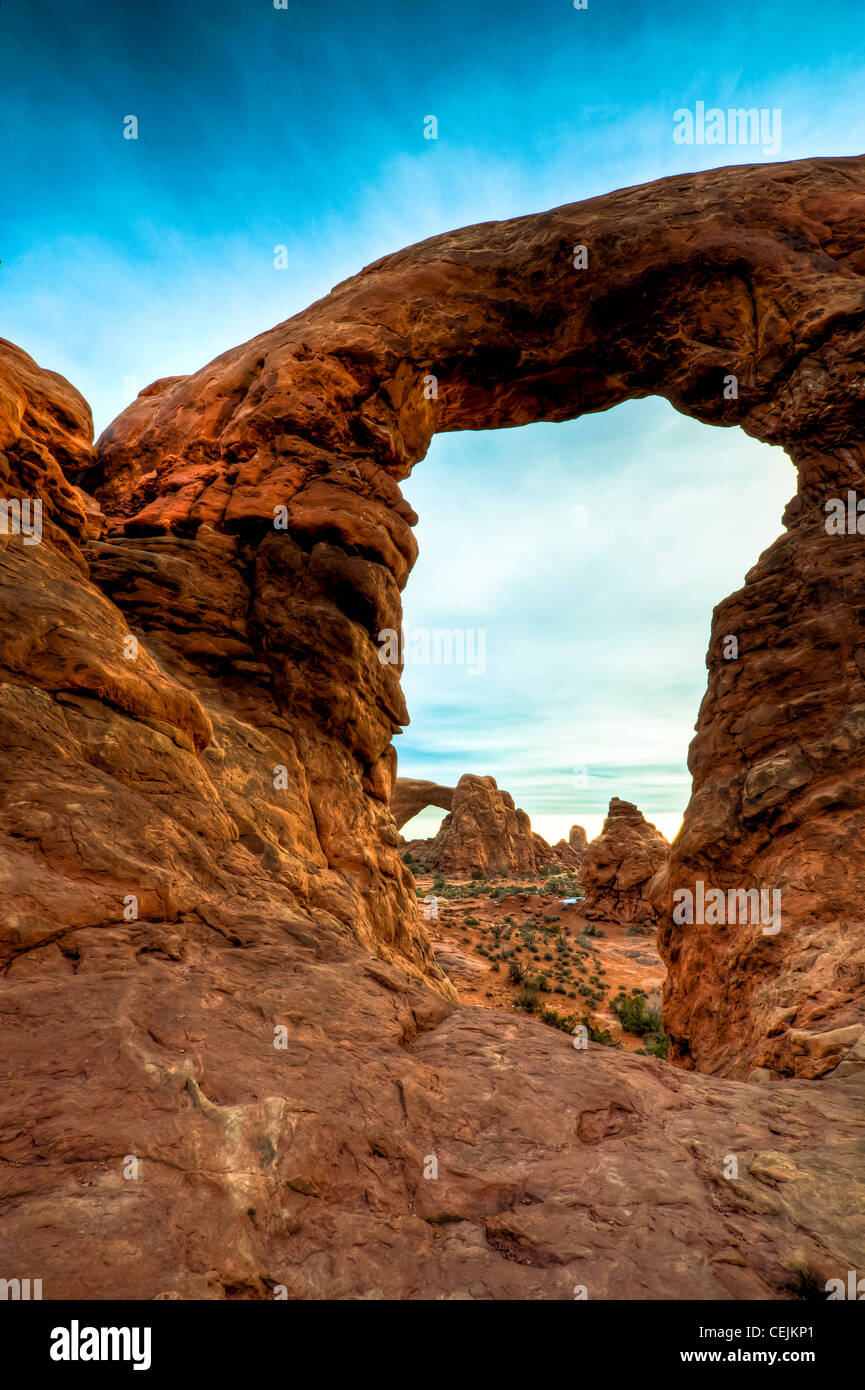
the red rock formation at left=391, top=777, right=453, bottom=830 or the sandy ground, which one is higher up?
the red rock formation at left=391, top=777, right=453, bottom=830

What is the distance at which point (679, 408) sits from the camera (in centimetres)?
1155

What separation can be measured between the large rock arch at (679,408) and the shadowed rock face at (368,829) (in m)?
0.06

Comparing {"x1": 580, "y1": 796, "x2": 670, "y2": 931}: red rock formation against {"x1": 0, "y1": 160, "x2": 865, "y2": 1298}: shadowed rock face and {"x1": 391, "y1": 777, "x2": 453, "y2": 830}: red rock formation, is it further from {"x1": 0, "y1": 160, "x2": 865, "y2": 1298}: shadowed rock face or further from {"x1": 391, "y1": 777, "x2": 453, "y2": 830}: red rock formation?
{"x1": 0, "y1": 160, "x2": 865, "y2": 1298}: shadowed rock face

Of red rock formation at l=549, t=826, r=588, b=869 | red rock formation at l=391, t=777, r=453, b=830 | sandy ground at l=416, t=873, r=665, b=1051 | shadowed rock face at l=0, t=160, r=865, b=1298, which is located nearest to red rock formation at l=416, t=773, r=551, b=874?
red rock formation at l=391, t=777, r=453, b=830

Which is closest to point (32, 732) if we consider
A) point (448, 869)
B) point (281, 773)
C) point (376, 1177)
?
point (281, 773)

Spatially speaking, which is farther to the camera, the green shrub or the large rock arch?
the green shrub

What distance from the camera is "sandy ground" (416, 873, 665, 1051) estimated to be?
1806 cm

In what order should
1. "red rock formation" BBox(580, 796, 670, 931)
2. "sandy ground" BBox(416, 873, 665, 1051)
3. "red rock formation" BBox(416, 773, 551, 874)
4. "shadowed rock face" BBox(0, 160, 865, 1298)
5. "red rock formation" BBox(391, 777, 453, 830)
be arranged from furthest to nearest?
"red rock formation" BBox(391, 777, 453, 830) → "red rock formation" BBox(416, 773, 551, 874) → "red rock formation" BBox(580, 796, 670, 931) → "sandy ground" BBox(416, 873, 665, 1051) → "shadowed rock face" BBox(0, 160, 865, 1298)

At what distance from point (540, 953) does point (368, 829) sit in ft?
59.9

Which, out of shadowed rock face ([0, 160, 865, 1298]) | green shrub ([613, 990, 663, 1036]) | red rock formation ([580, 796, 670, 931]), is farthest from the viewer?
red rock formation ([580, 796, 670, 931])

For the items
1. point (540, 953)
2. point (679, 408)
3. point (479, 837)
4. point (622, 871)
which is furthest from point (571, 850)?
point (679, 408)

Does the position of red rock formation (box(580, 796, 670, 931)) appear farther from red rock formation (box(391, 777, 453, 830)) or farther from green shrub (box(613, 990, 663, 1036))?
red rock formation (box(391, 777, 453, 830))

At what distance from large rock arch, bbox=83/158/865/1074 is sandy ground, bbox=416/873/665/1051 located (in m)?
9.68

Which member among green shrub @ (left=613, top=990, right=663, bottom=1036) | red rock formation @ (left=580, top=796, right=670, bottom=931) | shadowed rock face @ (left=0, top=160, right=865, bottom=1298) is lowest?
green shrub @ (left=613, top=990, right=663, bottom=1036)
